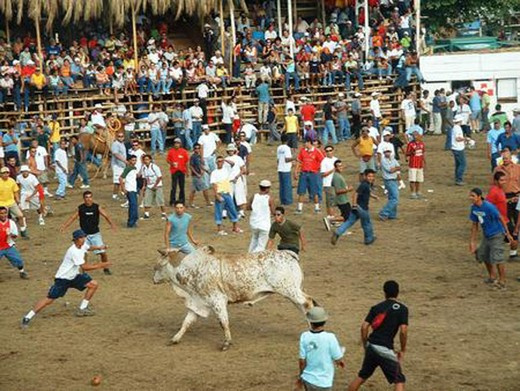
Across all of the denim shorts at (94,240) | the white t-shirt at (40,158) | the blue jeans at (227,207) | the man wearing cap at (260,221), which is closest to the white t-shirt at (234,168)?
the blue jeans at (227,207)

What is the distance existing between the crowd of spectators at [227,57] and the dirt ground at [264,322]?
34.6ft

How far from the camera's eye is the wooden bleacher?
108 ft

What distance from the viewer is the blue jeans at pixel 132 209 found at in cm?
2363

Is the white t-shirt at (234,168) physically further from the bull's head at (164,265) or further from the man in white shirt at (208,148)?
the bull's head at (164,265)

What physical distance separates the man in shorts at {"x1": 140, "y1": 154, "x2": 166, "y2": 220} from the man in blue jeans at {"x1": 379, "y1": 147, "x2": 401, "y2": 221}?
467cm

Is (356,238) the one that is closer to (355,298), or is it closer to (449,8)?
(355,298)

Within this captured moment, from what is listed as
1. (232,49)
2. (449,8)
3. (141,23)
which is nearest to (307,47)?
(232,49)

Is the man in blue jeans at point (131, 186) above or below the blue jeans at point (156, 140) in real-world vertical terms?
below

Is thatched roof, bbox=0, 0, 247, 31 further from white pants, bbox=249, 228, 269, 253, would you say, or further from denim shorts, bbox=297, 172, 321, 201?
white pants, bbox=249, 228, 269, 253

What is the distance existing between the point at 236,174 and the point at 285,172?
194 centimetres

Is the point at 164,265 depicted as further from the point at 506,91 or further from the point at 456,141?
the point at 506,91

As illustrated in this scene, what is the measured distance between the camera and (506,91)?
129 ft

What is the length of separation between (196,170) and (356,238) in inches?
177

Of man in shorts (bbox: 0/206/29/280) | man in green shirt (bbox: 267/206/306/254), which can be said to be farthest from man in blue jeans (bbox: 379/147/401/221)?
man in shorts (bbox: 0/206/29/280)
